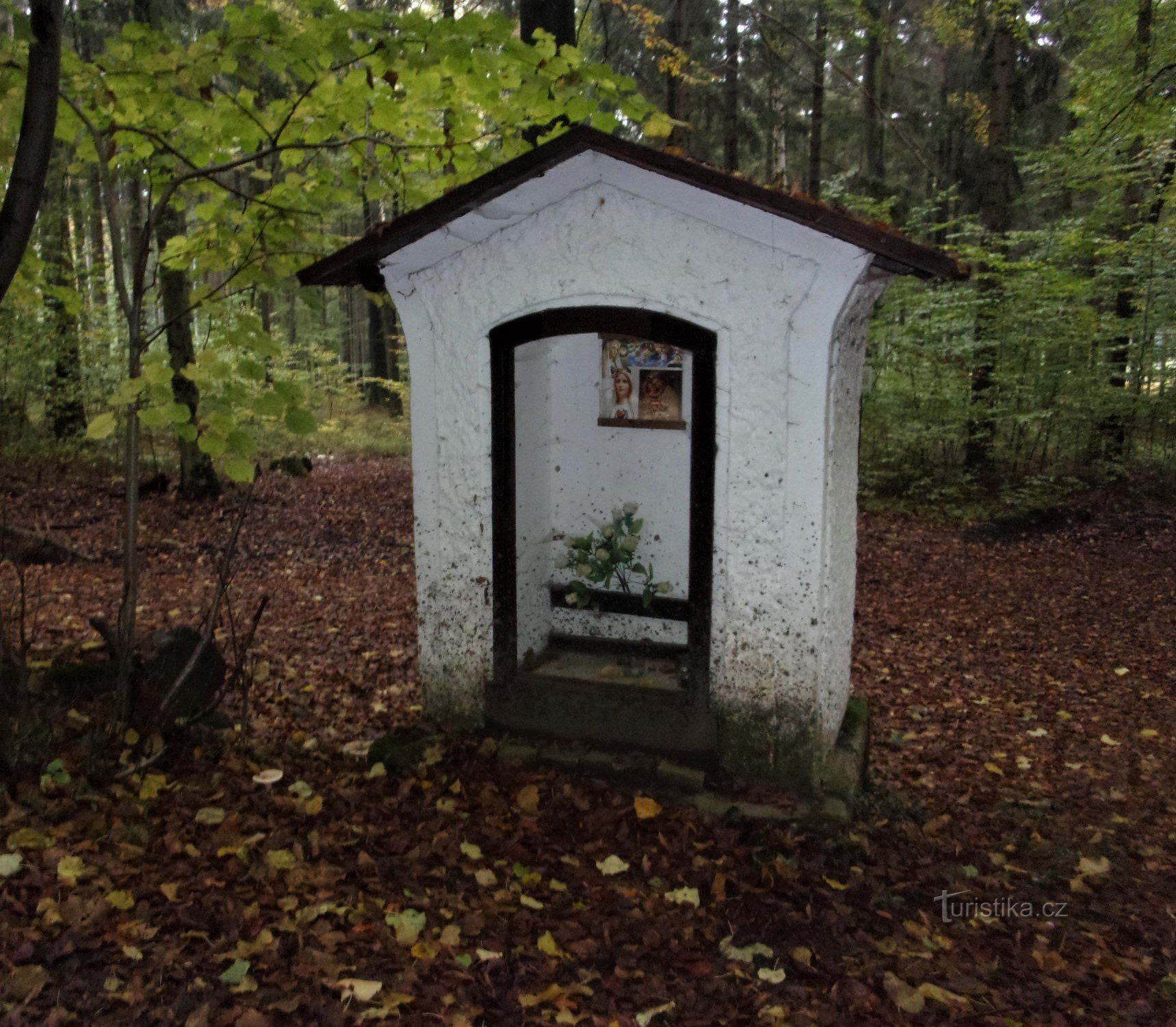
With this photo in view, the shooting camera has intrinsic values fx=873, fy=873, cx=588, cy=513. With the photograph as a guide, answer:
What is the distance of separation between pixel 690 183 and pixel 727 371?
2.85ft

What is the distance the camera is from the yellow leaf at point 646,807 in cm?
429

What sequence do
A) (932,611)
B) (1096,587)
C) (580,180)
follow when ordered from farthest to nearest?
(1096,587) < (932,611) < (580,180)

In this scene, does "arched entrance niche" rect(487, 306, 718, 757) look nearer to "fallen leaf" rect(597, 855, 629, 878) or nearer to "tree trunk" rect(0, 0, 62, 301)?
"fallen leaf" rect(597, 855, 629, 878)

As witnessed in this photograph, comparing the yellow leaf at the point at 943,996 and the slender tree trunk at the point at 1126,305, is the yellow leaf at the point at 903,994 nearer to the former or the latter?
the yellow leaf at the point at 943,996

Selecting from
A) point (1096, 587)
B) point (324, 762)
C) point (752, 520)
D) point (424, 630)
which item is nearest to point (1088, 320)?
point (1096, 587)

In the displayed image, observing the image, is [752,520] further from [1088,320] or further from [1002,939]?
[1088,320]

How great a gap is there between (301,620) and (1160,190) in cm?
1152

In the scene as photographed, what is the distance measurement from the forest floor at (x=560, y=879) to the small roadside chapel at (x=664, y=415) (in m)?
0.50

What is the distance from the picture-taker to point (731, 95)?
15016 millimetres

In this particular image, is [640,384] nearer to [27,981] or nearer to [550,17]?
[550,17]

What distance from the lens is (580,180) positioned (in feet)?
14.0

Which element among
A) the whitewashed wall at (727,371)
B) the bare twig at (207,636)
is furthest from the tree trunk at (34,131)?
the whitewashed wall at (727,371)

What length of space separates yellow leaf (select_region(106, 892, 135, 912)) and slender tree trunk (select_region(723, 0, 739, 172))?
14456 millimetres

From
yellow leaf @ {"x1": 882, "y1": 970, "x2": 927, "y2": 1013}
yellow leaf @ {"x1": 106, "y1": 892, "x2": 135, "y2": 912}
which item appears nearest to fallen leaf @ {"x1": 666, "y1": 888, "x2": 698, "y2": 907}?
yellow leaf @ {"x1": 882, "y1": 970, "x2": 927, "y2": 1013}
